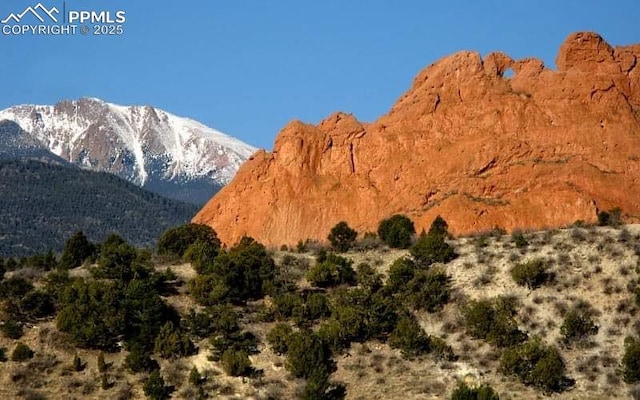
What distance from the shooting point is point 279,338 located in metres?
52.0

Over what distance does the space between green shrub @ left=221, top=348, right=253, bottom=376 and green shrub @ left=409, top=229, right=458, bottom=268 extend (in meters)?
13.2

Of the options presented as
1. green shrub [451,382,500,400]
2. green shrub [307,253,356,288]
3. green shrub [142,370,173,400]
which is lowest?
green shrub [451,382,500,400]

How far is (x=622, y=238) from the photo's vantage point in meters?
59.1

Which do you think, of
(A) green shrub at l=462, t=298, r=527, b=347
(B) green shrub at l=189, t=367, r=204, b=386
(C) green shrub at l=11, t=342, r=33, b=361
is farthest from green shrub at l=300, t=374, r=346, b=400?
(C) green shrub at l=11, t=342, r=33, b=361

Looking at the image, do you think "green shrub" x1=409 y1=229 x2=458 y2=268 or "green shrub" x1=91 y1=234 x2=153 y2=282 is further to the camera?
"green shrub" x1=409 y1=229 x2=458 y2=268

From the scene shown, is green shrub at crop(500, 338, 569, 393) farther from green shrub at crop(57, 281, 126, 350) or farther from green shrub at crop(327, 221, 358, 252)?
green shrub at crop(327, 221, 358, 252)

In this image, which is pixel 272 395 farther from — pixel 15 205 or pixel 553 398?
pixel 15 205

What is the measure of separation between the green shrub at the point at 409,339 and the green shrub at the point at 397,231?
35.5ft

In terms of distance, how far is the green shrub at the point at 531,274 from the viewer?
185ft

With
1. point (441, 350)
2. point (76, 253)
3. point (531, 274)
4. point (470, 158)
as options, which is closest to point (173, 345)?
point (441, 350)

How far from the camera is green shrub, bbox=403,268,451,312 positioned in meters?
56.2

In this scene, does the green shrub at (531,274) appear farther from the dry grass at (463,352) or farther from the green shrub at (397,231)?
the green shrub at (397,231)

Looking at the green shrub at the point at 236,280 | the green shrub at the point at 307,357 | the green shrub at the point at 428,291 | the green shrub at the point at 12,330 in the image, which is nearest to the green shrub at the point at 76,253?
the green shrub at the point at 236,280

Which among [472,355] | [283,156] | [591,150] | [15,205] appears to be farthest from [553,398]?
[15,205]
